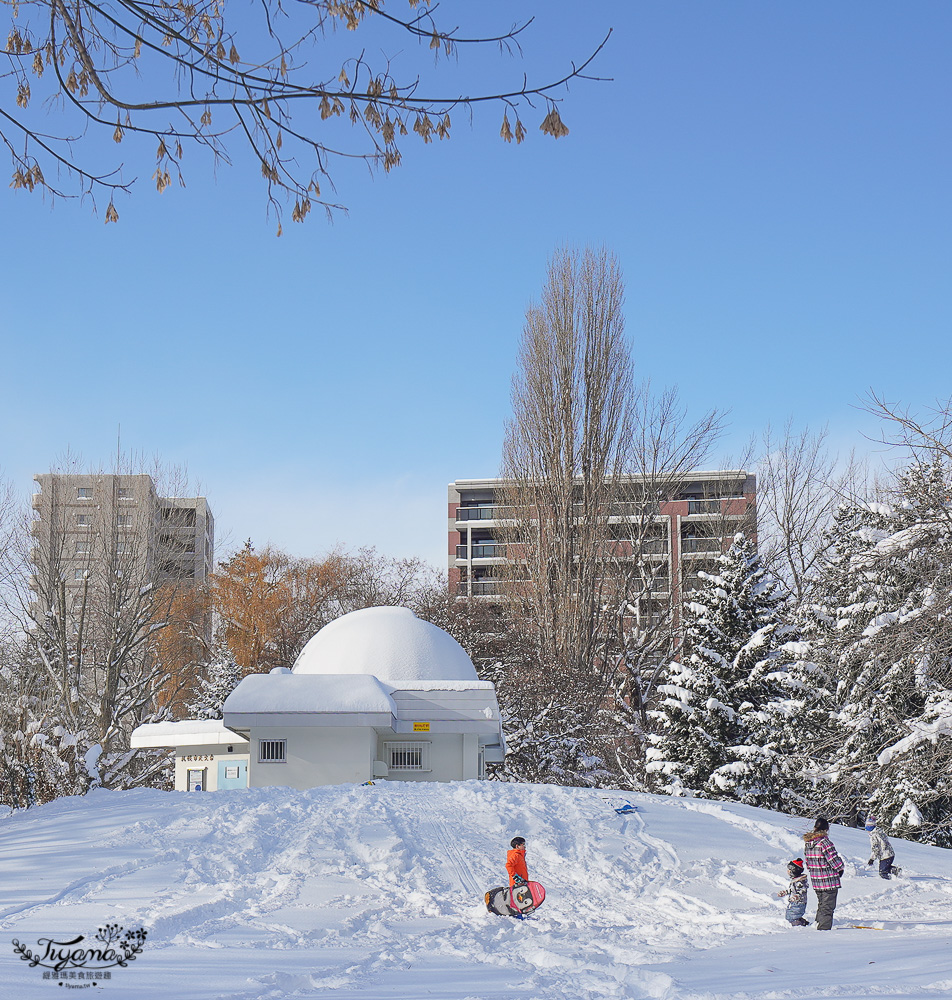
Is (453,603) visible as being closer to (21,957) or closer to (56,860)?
(56,860)

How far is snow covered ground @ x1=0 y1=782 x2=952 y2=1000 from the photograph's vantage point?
311 inches

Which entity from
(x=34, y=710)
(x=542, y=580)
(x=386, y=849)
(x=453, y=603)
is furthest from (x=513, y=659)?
(x=386, y=849)

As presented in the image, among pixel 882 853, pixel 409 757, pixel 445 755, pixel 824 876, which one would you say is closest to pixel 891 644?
pixel 824 876

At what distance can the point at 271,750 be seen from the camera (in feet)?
73.5

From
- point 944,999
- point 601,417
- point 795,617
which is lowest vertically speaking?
point 944,999

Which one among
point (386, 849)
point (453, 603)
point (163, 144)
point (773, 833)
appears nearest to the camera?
point (163, 144)

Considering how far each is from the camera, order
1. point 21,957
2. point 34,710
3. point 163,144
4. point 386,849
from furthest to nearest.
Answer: point 34,710 → point 386,849 → point 21,957 → point 163,144

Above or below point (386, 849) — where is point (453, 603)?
above

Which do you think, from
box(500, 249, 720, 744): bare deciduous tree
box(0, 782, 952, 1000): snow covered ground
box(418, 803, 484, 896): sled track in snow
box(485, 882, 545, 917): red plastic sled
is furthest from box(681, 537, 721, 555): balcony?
box(485, 882, 545, 917): red plastic sled

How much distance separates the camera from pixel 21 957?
26.1 feet

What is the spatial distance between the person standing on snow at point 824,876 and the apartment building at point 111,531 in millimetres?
23482

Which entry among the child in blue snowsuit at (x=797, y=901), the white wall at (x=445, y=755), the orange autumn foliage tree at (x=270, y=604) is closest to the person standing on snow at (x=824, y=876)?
the child in blue snowsuit at (x=797, y=901)

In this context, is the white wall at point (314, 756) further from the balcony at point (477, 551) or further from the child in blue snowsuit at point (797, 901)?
the balcony at point (477, 551)

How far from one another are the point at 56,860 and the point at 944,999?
10639mm
